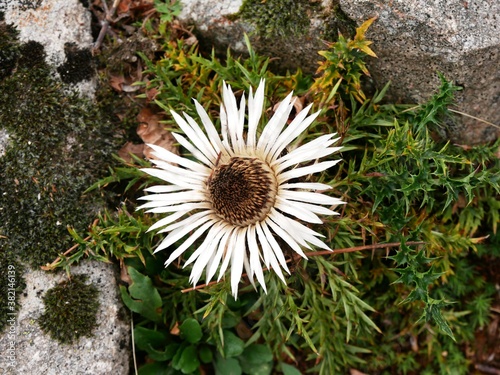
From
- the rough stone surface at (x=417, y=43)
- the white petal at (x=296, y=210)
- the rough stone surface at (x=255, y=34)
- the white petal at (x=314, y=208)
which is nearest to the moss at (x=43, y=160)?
the rough stone surface at (x=255, y=34)

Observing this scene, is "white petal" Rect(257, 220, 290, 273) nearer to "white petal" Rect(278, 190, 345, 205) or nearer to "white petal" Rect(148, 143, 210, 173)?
"white petal" Rect(278, 190, 345, 205)

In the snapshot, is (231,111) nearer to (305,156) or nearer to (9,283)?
(305,156)

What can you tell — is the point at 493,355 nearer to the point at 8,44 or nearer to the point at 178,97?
the point at 178,97

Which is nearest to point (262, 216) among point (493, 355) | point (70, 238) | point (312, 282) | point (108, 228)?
point (312, 282)

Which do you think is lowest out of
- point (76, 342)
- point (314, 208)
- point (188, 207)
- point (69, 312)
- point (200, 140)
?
point (76, 342)

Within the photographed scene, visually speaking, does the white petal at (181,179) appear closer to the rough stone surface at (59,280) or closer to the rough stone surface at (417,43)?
the rough stone surface at (59,280)

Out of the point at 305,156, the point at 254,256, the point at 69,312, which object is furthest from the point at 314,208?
the point at 69,312
